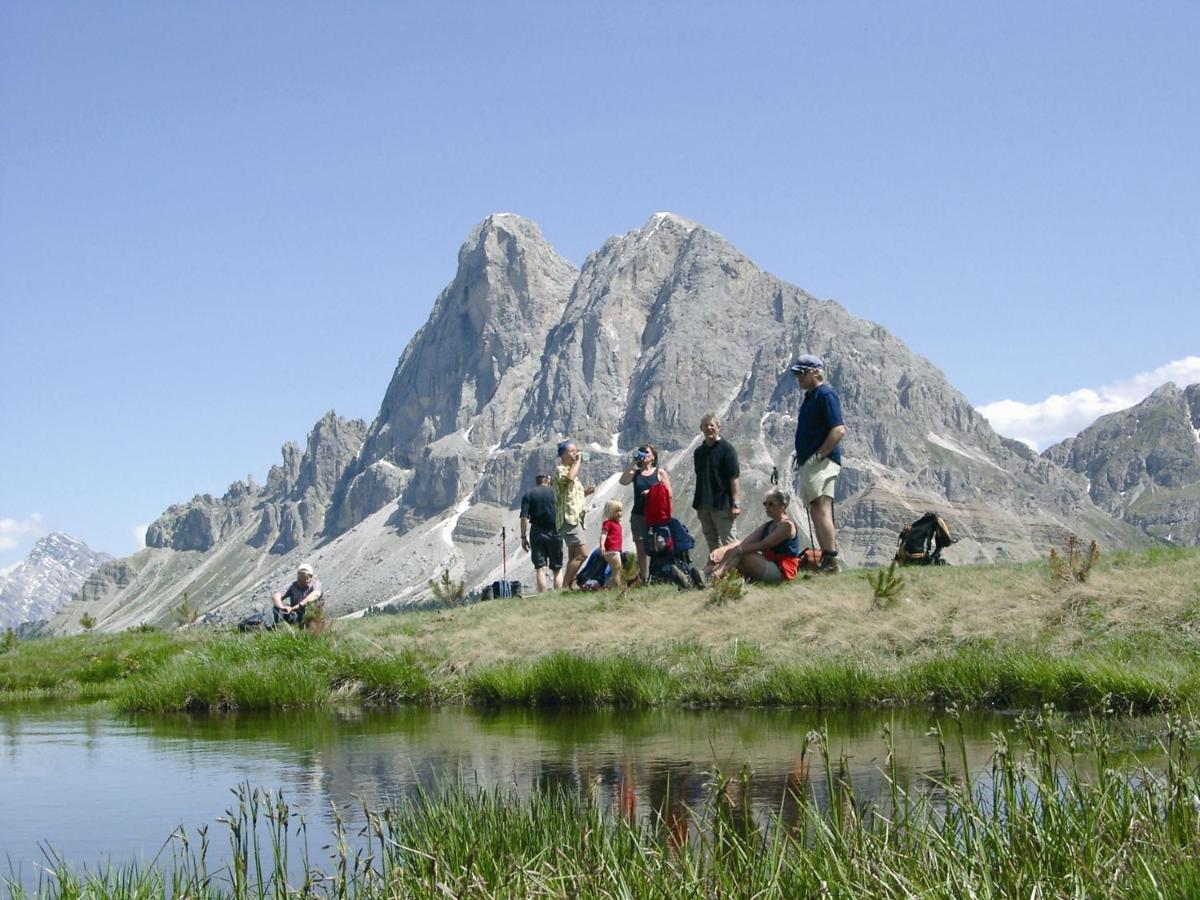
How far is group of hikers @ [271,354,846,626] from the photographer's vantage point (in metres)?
18.9

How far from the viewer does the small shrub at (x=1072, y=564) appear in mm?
15367

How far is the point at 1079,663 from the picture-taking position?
1204cm

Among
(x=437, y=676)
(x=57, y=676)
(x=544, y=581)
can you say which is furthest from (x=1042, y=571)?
(x=57, y=676)

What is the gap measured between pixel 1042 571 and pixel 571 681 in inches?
253

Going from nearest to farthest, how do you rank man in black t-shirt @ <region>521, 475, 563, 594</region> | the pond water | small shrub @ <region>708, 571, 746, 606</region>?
the pond water, small shrub @ <region>708, 571, 746, 606</region>, man in black t-shirt @ <region>521, 475, 563, 594</region>

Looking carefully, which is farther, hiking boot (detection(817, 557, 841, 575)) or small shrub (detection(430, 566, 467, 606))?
small shrub (detection(430, 566, 467, 606))

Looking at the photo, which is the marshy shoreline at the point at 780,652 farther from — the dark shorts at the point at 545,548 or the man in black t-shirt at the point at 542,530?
the dark shorts at the point at 545,548

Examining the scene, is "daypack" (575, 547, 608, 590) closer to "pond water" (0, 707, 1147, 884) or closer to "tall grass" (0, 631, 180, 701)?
"tall grass" (0, 631, 180, 701)

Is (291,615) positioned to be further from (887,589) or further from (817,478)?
(887,589)

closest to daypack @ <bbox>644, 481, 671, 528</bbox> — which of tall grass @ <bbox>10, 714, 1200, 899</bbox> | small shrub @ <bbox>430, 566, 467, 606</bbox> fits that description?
small shrub @ <bbox>430, 566, 467, 606</bbox>

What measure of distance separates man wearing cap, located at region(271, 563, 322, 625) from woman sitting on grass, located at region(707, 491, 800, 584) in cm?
898

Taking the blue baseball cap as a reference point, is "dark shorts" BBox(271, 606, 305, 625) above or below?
below

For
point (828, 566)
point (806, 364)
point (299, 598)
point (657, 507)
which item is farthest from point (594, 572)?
point (806, 364)

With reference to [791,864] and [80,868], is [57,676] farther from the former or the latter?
[791,864]
